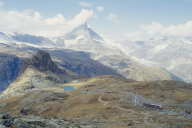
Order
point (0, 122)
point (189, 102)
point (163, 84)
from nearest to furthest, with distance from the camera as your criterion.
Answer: point (0, 122) → point (189, 102) → point (163, 84)

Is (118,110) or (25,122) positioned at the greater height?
(25,122)

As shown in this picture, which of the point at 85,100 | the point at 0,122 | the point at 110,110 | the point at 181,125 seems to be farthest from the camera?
the point at 85,100

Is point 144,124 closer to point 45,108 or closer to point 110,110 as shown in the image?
point 110,110

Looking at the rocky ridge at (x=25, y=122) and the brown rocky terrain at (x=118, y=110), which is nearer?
the rocky ridge at (x=25, y=122)

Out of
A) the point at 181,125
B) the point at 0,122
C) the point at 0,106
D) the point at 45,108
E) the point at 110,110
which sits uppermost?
the point at 0,122

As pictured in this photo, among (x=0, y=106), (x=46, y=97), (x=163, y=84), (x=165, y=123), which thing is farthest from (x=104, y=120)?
(x=163, y=84)

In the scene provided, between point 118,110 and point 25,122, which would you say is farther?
point 118,110

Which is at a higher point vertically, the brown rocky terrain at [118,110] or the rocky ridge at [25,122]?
the rocky ridge at [25,122]

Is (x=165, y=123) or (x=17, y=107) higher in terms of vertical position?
(x=165, y=123)

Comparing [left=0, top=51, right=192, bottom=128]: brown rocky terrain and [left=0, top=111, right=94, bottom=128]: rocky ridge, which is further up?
[left=0, top=111, right=94, bottom=128]: rocky ridge

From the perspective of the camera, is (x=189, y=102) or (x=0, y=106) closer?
(x=189, y=102)

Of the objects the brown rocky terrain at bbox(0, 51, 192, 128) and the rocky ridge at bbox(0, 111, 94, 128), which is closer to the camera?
the rocky ridge at bbox(0, 111, 94, 128)
